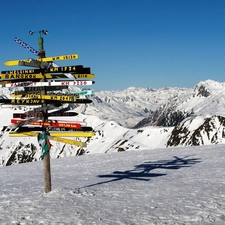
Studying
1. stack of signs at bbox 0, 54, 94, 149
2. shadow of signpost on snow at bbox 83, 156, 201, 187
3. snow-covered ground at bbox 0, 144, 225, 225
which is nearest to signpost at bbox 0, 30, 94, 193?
stack of signs at bbox 0, 54, 94, 149

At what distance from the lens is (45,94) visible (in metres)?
13.3

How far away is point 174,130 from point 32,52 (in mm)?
171058

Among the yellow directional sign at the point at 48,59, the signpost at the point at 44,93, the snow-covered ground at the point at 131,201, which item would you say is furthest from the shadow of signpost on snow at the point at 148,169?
the yellow directional sign at the point at 48,59

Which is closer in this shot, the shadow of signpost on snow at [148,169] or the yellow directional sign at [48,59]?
the yellow directional sign at [48,59]

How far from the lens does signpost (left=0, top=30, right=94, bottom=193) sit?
13.0 meters

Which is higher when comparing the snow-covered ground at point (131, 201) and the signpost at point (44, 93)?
the signpost at point (44, 93)

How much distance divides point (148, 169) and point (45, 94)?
1063 cm

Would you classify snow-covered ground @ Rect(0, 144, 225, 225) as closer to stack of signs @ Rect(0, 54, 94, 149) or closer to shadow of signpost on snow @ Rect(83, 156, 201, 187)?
shadow of signpost on snow @ Rect(83, 156, 201, 187)

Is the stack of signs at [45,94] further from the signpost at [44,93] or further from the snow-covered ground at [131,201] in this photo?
the snow-covered ground at [131,201]

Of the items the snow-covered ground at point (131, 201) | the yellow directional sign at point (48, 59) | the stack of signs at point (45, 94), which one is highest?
the yellow directional sign at point (48, 59)

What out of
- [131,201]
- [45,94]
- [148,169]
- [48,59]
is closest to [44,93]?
[45,94]

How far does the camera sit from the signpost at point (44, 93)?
512 inches

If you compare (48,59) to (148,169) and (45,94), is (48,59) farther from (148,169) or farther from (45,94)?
(148,169)

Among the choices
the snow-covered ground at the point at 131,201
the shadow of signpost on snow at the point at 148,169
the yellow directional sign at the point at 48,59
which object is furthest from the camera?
the shadow of signpost on snow at the point at 148,169
